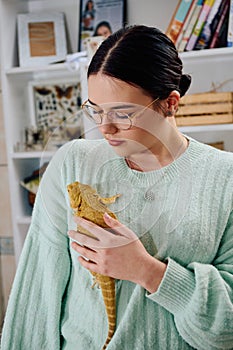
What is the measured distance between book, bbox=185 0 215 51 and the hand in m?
1.38

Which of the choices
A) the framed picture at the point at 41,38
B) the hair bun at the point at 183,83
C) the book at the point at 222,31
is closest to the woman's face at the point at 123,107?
the hair bun at the point at 183,83

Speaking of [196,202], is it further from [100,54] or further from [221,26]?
[221,26]

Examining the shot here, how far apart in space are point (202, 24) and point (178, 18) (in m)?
0.10

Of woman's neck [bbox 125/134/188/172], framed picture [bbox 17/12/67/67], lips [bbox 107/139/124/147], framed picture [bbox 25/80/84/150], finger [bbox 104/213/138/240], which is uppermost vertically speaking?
lips [bbox 107/139/124/147]

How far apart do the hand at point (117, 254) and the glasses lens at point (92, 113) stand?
6.1 inches

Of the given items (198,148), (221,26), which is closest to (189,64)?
(221,26)

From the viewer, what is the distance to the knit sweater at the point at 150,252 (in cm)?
96

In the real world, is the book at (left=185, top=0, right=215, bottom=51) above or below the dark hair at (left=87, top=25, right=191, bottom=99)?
below

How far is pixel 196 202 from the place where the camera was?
3.36 ft

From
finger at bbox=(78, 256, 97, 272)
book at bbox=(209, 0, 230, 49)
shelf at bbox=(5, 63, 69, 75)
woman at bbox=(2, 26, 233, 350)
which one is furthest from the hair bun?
shelf at bbox=(5, 63, 69, 75)

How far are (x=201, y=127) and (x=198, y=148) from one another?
1112 millimetres

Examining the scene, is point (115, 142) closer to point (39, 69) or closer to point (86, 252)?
point (86, 252)

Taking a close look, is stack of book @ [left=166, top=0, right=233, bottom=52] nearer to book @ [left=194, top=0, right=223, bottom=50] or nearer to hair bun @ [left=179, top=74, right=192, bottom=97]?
book @ [left=194, top=0, right=223, bottom=50]

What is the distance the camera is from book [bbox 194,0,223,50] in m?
2.11
